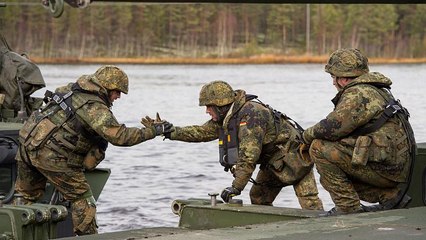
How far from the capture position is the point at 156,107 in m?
45.4

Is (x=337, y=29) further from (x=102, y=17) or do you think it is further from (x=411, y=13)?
(x=102, y=17)

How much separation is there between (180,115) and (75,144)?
29541mm

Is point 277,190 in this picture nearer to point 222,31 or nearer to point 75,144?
point 75,144

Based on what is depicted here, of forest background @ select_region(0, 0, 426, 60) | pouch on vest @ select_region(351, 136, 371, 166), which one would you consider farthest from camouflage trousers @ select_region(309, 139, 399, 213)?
forest background @ select_region(0, 0, 426, 60)

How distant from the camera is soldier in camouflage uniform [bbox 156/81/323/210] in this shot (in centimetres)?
1149

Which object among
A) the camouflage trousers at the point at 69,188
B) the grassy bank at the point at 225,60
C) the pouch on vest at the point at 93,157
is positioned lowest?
the grassy bank at the point at 225,60

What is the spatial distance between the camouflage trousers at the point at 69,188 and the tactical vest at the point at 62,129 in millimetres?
154

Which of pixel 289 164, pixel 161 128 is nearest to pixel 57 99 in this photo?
pixel 161 128

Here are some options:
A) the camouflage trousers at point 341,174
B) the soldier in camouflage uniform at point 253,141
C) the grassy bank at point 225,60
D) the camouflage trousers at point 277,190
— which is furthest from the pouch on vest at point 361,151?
the grassy bank at point 225,60

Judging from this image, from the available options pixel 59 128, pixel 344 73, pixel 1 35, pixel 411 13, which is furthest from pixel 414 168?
pixel 411 13

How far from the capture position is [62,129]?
1149 centimetres

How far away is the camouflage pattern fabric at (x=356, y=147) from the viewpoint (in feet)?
33.7

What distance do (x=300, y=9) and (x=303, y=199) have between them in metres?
77.1

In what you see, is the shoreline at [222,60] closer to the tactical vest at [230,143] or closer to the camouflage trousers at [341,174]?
the tactical vest at [230,143]
